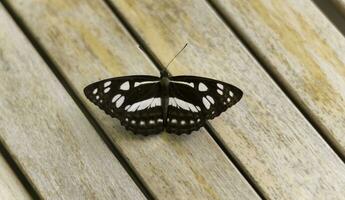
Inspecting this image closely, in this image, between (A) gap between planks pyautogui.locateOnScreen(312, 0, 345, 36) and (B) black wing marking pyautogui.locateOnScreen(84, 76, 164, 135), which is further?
(A) gap between planks pyautogui.locateOnScreen(312, 0, 345, 36)

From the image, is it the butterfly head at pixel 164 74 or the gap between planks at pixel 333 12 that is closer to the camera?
the butterfly head at pixel 164 74

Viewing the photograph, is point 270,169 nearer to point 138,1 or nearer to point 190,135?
point 190,135

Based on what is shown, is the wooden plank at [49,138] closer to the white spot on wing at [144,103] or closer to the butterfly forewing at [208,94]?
the white spot on wing at [144,103]

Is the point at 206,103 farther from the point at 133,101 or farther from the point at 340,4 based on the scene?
the point at 340,4

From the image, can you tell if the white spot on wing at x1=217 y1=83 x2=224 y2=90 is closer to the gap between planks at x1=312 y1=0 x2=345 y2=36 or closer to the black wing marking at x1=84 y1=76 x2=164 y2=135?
the black wing marking at x1=84 y1=76 x2=164 y2=135

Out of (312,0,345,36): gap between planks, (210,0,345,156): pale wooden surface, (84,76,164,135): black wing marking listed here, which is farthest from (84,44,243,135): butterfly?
(312,0,345,36): gap between planks

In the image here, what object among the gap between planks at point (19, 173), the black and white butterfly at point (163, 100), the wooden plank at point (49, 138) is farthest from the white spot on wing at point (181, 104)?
the gap between planks at point (19, 173)

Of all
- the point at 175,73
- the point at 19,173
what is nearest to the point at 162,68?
the point at 175,73
